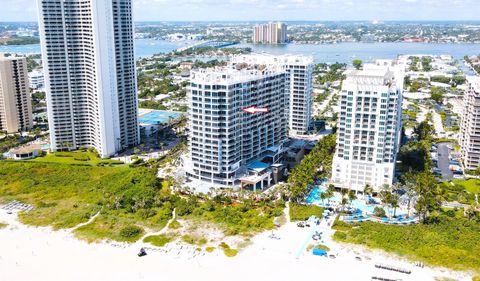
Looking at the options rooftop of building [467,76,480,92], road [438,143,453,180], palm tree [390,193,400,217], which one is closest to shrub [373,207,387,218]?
palm tree [390,193,400,217]

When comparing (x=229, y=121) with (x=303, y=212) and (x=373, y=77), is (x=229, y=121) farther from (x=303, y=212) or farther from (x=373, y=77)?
(x=373, y=77)

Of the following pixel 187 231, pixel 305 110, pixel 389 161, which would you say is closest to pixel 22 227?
pixel 187 231

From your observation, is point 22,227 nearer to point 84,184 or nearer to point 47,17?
point 84,184

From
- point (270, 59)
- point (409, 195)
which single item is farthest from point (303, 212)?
point (270, 59)

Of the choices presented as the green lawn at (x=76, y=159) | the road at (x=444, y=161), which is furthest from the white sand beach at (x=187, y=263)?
the road at (x=444, y=161)

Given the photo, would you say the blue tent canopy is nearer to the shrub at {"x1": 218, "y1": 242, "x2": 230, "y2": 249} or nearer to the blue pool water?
the shrub at {"x1": 218, "y1": 242, "x2": 230, "y2": 249}
